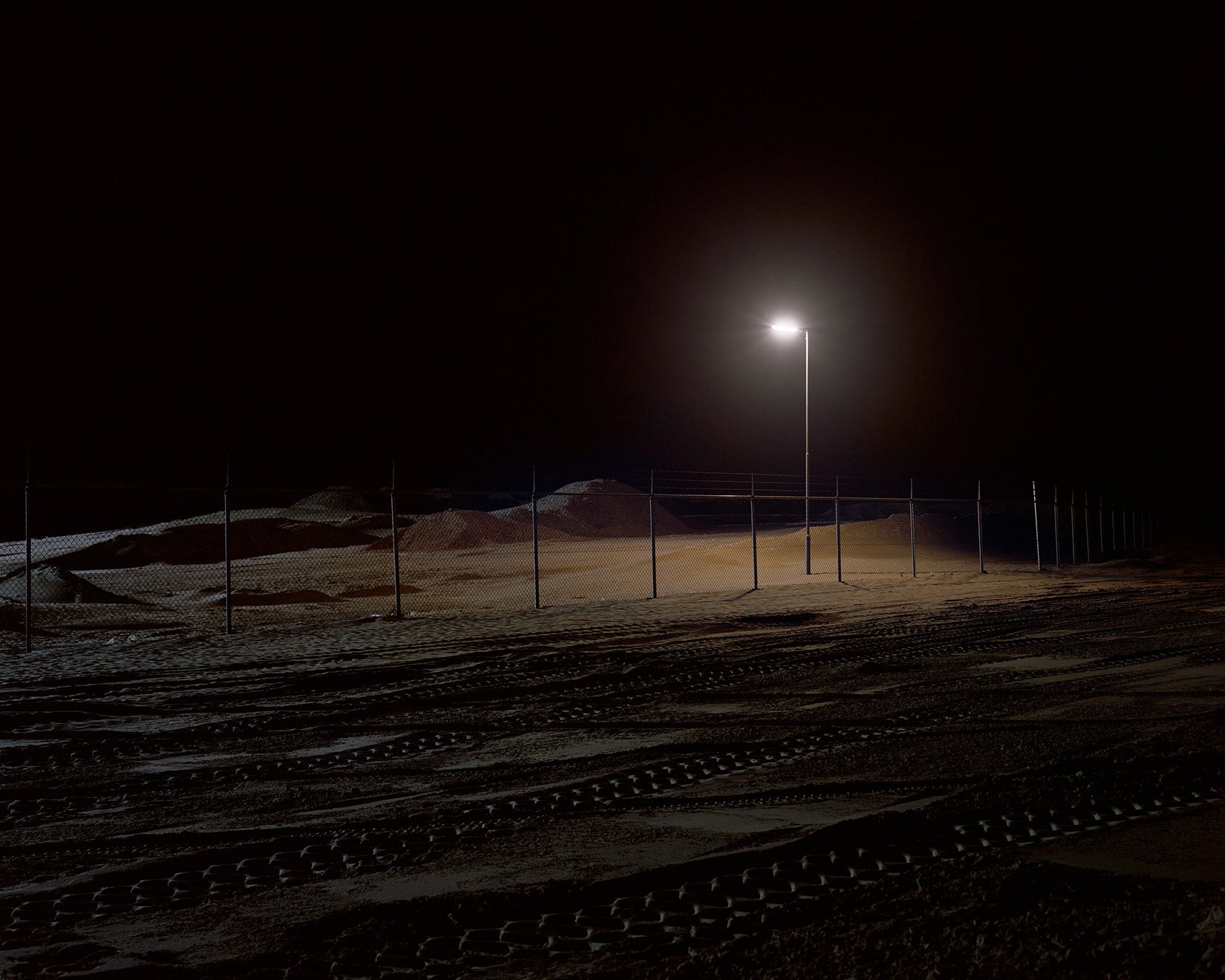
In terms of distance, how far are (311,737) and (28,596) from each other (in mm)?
6898

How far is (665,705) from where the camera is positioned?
8.68 metres

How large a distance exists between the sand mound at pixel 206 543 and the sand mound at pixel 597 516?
995 cm

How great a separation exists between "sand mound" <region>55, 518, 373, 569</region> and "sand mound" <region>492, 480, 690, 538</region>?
9.95m

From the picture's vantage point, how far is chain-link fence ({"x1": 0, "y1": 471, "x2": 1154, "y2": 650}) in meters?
18.4

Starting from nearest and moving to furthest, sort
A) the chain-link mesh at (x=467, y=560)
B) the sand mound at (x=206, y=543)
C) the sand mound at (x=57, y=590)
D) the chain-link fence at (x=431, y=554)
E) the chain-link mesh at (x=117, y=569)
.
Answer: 1. the chain-link mesh at (x=117, y=569)
2. the chain-link fence at (x=431, y=554)
3. the sand mound at (x=57, y=590)
4. the chain-link mesh at (x=467, y=560)
5. the sand mound at (x=206, y=543)

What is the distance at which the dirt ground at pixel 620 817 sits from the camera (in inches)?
142

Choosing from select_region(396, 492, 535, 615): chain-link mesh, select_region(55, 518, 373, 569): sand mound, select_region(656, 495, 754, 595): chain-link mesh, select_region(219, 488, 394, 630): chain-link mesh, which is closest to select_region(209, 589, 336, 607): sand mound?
select_region(219, 488, 394, 630): chain-link mesh

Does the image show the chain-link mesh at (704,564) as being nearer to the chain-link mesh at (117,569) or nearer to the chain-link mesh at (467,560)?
the chain-link mesh at (467,560)

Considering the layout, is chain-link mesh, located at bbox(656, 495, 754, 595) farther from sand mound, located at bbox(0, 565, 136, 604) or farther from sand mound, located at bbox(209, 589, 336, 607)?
sand mound, located at bbox(0, 565, 136, 604)

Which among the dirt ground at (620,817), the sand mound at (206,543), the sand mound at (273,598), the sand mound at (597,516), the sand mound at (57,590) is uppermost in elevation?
the sand mound at (597,516)

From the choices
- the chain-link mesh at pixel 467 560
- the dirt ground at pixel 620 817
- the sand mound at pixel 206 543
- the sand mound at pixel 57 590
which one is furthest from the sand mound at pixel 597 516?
the dirt ground at pixel 620 817

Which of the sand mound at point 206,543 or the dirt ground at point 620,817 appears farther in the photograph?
the sand mound at point 206,543

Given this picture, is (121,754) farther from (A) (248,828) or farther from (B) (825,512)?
(B) (825,512)

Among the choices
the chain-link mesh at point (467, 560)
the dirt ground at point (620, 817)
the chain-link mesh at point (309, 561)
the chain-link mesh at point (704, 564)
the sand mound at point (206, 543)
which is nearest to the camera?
the dirt ground at point (620, 817)
